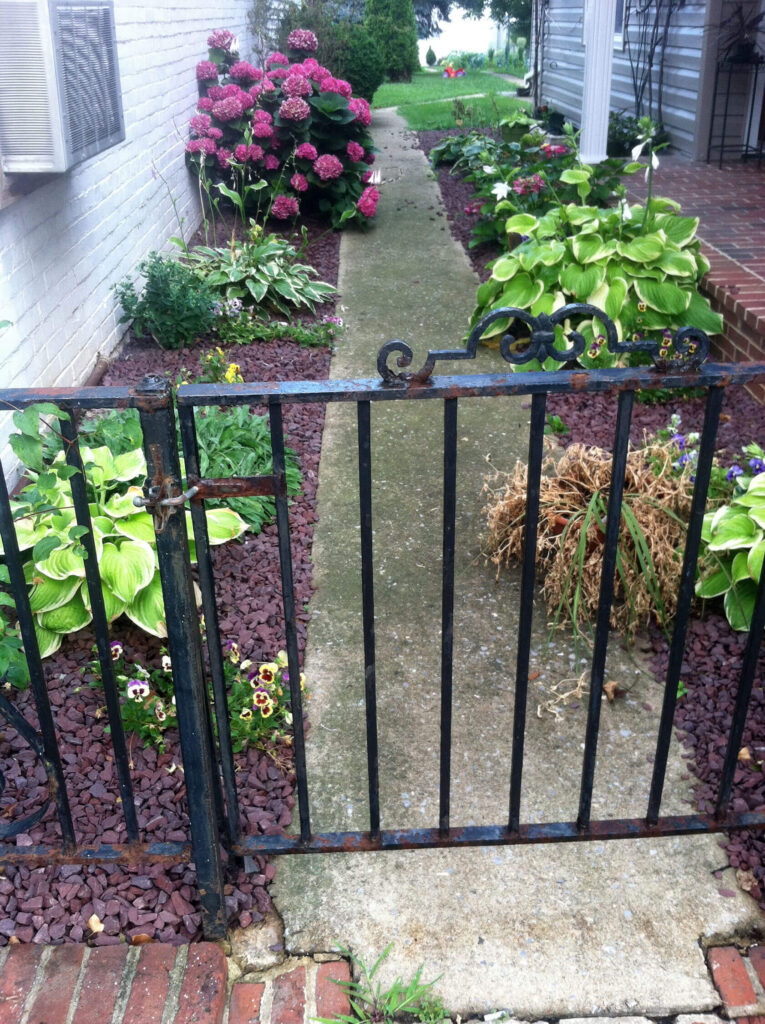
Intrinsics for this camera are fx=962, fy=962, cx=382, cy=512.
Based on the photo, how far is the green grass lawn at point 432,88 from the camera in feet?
61.9

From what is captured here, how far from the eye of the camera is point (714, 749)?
93.7 inches

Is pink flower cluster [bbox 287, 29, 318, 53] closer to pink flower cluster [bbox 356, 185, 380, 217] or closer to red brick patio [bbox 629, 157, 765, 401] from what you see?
pink flower cluster [bbox 356, 185, 380, 217]

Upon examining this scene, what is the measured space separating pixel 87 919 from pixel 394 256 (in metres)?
5.88

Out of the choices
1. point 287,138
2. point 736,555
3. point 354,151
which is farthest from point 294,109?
point 736,555

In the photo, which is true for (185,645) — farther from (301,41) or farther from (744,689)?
(301,41)

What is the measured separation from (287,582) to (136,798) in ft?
2.92

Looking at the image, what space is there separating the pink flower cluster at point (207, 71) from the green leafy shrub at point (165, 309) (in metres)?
3.25

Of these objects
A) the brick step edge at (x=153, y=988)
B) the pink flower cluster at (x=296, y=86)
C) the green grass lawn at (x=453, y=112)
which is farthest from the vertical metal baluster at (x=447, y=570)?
the green grass lawn at (x=453, y=112)

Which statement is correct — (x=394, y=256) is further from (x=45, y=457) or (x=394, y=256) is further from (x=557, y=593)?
(x=557, y=593)

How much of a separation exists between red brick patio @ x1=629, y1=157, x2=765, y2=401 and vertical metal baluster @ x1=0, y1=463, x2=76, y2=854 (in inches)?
141

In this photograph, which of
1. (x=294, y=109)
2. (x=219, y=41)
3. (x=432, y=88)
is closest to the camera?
(x=294, y=109)

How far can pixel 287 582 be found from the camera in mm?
1647

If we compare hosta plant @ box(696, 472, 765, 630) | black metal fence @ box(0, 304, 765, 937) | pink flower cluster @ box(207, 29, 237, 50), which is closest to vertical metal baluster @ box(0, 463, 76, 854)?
black metal fence @ box(0, 304, 765, 937)

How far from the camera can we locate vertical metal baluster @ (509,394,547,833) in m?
1.57
